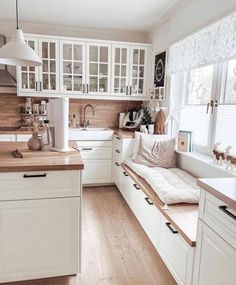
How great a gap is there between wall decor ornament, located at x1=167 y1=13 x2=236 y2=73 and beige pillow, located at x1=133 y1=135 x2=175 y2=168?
89 centimetres

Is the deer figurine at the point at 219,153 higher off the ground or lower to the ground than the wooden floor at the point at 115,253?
higher

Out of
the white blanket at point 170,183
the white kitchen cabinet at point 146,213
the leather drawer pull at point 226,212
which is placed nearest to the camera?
the leather drawer pull at point 226,212

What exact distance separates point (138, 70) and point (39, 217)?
2963 millimetres

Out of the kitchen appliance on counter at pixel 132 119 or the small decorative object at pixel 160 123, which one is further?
the kitchen appliance on counter at pixel 132 119

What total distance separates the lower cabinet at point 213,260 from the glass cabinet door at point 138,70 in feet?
9.58

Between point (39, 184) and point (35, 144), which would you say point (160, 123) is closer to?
point (35, 144)

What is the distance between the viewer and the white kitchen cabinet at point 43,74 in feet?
11.9

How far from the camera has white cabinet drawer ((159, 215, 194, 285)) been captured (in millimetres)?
1617

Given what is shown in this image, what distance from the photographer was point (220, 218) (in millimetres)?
1251

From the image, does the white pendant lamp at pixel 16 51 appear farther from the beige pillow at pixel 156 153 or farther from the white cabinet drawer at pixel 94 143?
the white cabinet drawer at pixel 94 143

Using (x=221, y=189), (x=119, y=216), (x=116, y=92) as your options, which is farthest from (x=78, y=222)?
(x=116, y=92)

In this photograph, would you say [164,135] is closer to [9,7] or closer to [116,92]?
[116,92]

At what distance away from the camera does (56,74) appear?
3.75m

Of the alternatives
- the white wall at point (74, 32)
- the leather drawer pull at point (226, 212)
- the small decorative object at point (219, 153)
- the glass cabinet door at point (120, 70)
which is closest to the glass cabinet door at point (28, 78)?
the white wall at point (74, 32)
